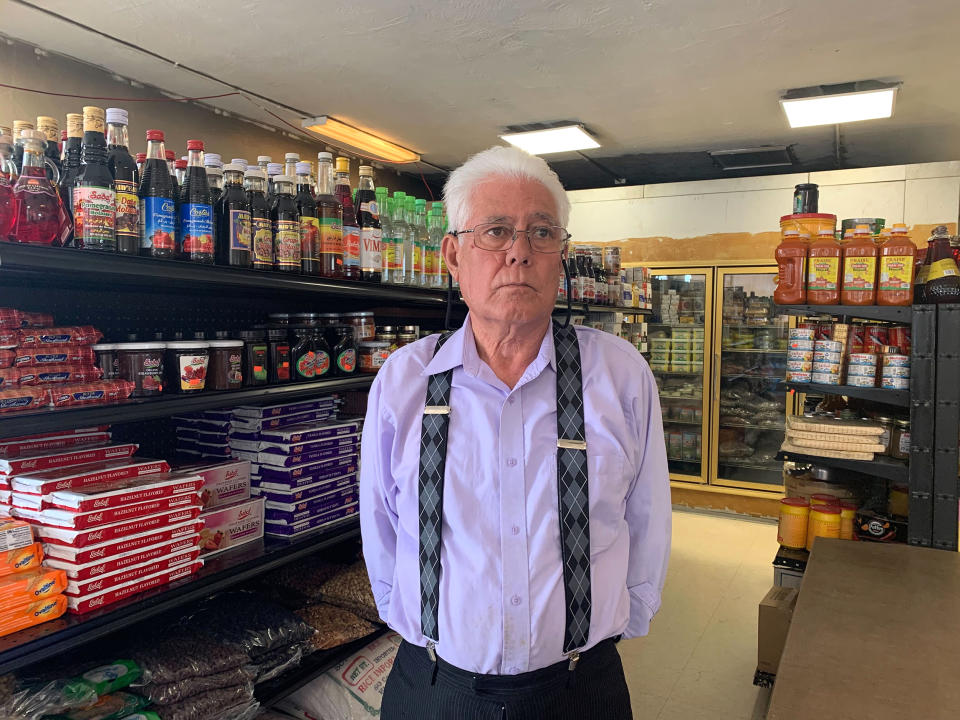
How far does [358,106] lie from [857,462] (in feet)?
12.1

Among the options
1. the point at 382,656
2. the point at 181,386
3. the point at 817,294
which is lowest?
the point at 382,656

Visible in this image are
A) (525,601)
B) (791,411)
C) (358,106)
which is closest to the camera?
(525,601)

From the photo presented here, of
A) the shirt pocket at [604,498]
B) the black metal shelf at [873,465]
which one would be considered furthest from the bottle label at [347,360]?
the black metal shelf at [873,465]

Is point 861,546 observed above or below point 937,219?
below

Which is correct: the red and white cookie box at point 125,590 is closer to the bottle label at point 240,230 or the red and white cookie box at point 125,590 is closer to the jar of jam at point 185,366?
the jar of jam at point 185,366

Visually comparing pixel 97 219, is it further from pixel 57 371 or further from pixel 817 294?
pixel 817 294

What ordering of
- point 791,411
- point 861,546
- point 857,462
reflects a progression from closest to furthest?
point 861,546, point 857,462, point 791,411

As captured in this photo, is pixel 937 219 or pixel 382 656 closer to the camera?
pixel 382 656

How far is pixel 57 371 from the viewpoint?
5.53 ft

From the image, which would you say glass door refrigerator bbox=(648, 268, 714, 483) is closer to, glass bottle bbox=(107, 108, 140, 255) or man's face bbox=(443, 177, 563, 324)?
man's face bbox=(443, 177, 563, 324)

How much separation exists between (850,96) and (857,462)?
2.52 meters

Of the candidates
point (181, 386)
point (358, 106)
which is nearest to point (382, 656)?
point (181, 386)

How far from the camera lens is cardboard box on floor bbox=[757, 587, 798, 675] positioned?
3035 mm

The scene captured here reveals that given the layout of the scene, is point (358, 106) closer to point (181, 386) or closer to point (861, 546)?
point (181, 386)
